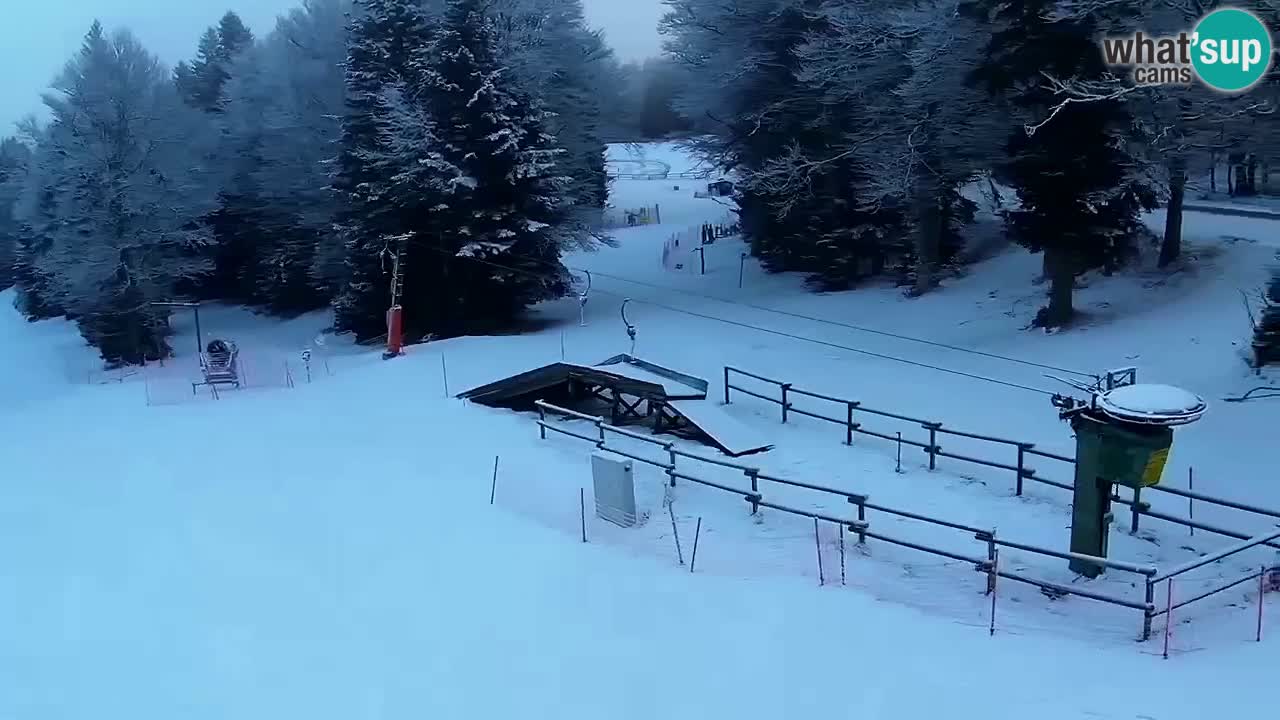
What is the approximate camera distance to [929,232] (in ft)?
91.0

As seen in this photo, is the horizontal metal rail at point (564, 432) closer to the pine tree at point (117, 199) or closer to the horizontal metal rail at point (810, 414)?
the horizontal metal rail at point (810, 414)

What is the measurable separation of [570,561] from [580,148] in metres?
24.3

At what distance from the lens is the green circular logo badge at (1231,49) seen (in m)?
16.1

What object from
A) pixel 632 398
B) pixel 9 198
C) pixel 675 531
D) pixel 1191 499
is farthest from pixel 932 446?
pixel 9 198

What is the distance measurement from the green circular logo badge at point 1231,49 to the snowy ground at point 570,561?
4.23 m

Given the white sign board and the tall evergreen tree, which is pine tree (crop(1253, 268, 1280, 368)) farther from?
the tall evergreen tree

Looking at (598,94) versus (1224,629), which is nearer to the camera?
(1224,629)

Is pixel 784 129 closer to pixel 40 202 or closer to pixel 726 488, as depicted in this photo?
pixel 726 488

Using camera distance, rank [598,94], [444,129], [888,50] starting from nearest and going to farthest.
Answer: [888,50] → [444,129] → [598,94]

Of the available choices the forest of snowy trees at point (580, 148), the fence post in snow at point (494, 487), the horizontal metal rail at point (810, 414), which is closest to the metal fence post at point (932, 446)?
the horizontal metal rail at point (810, 414)

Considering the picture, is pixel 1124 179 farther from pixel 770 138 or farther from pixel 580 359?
pixel 770 138

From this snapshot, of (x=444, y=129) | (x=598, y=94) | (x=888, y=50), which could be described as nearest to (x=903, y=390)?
(x=888, y=50)

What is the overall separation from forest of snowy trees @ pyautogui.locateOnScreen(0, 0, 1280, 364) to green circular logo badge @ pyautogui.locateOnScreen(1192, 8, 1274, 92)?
29 centimetres

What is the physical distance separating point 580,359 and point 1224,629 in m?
15.2
